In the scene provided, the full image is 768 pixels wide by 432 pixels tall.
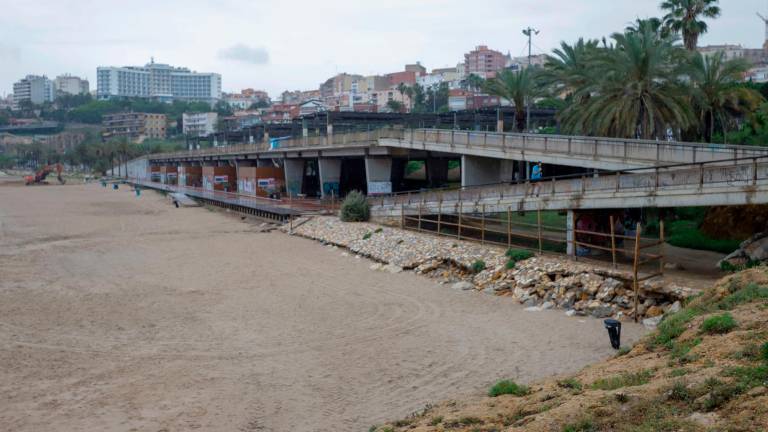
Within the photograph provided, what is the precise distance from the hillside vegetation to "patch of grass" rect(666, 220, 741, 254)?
45.2 feet

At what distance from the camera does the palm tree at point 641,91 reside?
28.7 meters

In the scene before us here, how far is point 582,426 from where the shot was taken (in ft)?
28.2

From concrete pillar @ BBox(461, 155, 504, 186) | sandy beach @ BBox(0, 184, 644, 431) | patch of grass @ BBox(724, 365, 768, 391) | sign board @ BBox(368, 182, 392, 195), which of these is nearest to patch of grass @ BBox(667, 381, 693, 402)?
patch of grass @ BBox(724, 365, 768, 391)

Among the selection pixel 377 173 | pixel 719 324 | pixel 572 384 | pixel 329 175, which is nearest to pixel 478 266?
pixel 719 324

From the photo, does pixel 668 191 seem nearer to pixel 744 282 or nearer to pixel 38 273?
pixel 744 282

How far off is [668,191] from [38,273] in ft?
87.0

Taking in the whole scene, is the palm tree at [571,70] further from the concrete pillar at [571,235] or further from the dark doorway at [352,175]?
the dark doorway at [352,175]

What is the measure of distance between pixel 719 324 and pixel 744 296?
2.21 metres

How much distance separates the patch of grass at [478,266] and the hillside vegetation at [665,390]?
12953 mm

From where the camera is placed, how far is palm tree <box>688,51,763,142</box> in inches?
1255

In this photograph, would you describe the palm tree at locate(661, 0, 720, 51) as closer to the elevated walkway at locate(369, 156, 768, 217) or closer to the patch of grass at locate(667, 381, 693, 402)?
the elevated walkway at locate(369, 156, 768, 217)

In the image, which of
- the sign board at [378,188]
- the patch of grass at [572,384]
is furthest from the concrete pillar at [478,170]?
the patch of grass at [572,384]

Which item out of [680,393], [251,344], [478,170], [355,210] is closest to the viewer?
[680,393]

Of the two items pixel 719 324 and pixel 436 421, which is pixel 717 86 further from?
pixel 436 421
